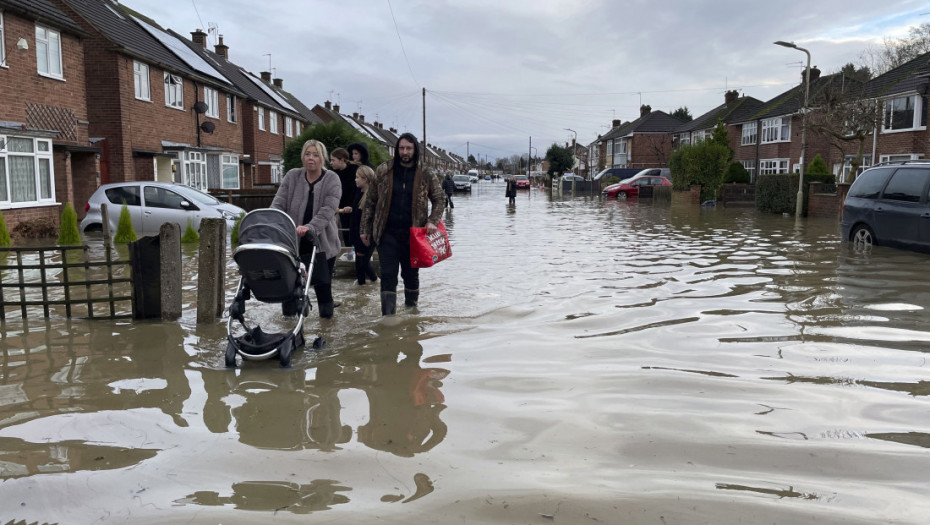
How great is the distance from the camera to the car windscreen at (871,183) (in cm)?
Result: 1303

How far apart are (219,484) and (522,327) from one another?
13.6 ft

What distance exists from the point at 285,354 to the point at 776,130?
4670 centimetres

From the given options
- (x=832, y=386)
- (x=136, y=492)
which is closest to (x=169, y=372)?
(x=136, y=492)

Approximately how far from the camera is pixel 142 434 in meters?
4.29

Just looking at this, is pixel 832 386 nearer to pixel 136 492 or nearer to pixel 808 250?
pixel 136 492

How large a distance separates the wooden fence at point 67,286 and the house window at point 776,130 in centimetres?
4258

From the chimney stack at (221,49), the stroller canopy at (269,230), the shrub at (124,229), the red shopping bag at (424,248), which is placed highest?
the chimney stack at (221,49)

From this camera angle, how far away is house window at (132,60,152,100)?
24406 millimetres

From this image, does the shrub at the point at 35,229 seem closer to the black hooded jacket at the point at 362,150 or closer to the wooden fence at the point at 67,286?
the wooden fence at the point at 67,286

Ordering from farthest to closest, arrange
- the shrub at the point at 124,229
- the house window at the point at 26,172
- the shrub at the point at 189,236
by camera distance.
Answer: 1. the house window at the point at 26,172
2. the shrub at the point at 189,236
3. the shrub at the point at 124,229

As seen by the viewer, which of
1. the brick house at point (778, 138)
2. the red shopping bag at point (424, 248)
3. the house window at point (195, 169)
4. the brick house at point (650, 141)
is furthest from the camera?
the brick house at point (650, 141)

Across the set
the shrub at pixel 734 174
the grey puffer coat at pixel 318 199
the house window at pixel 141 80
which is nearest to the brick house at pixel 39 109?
the house window at pixel 141 80

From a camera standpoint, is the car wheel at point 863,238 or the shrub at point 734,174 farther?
the shrub at point 734,174

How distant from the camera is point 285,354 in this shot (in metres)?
5.66
